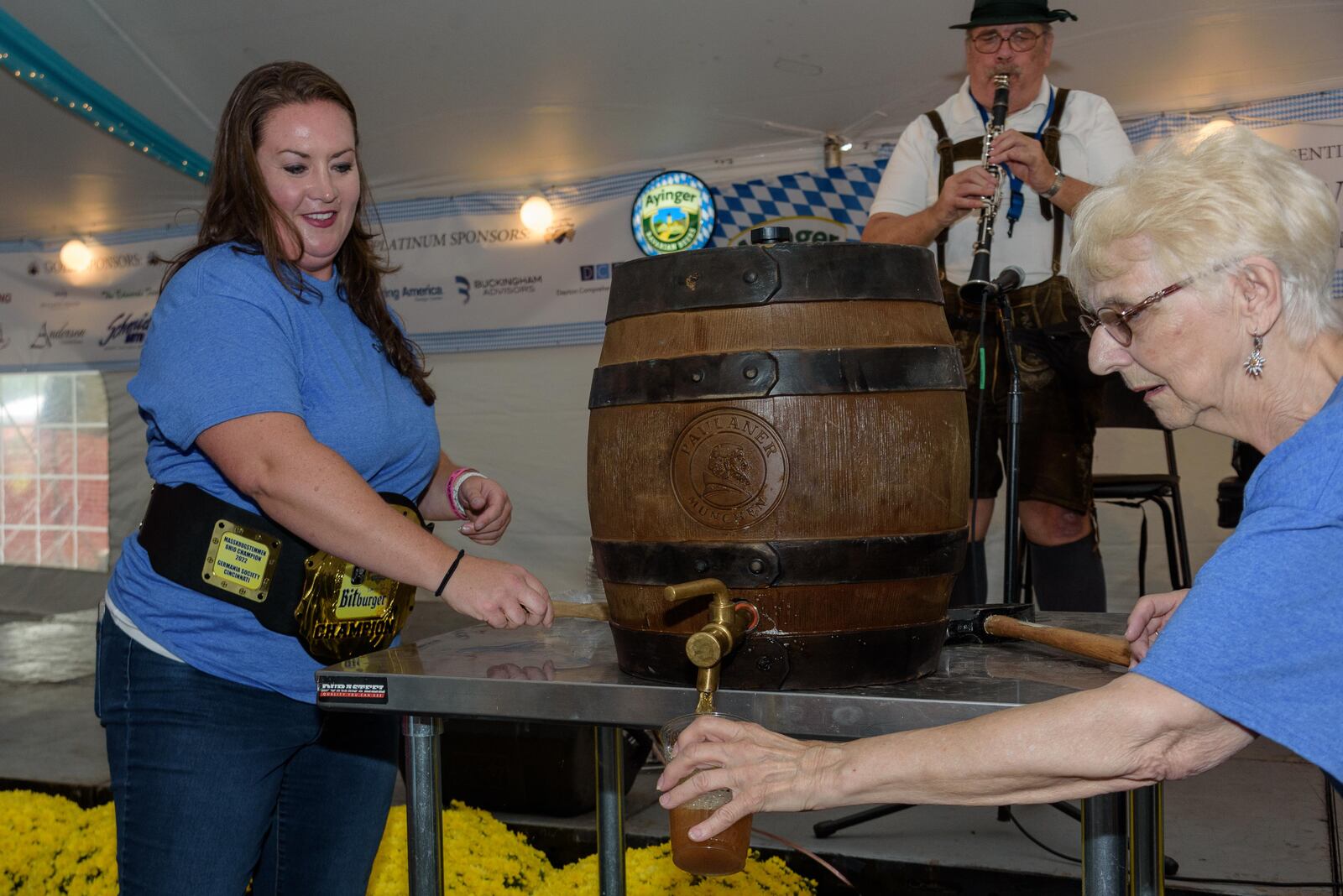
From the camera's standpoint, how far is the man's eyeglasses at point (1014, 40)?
3191 millimetres

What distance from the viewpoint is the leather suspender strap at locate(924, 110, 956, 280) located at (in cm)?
318

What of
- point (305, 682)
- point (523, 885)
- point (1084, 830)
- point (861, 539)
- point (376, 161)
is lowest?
point (523, 885)

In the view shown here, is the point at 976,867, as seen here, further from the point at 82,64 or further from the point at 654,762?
the point at 82,64

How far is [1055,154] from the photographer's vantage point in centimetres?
315

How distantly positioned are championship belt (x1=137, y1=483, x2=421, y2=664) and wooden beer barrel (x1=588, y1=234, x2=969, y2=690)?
44cm

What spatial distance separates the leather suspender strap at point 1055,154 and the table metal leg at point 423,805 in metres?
2.14

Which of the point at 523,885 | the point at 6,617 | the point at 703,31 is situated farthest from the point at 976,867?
the point at 6,617

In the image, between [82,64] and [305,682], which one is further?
[82,64]

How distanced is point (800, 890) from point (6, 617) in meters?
7.72

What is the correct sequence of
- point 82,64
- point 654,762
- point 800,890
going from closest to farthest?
point 800,890
point 654,762
point 82,64

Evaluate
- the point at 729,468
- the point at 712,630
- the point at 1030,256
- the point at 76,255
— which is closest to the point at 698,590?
the point at 712,630

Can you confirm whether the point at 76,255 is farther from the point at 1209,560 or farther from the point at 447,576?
the point at 1209,560

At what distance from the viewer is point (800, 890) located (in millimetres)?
2922

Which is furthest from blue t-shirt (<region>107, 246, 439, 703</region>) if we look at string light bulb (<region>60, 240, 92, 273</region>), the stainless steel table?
string light bulb (<region>60, 240, 92, 273</region>)
